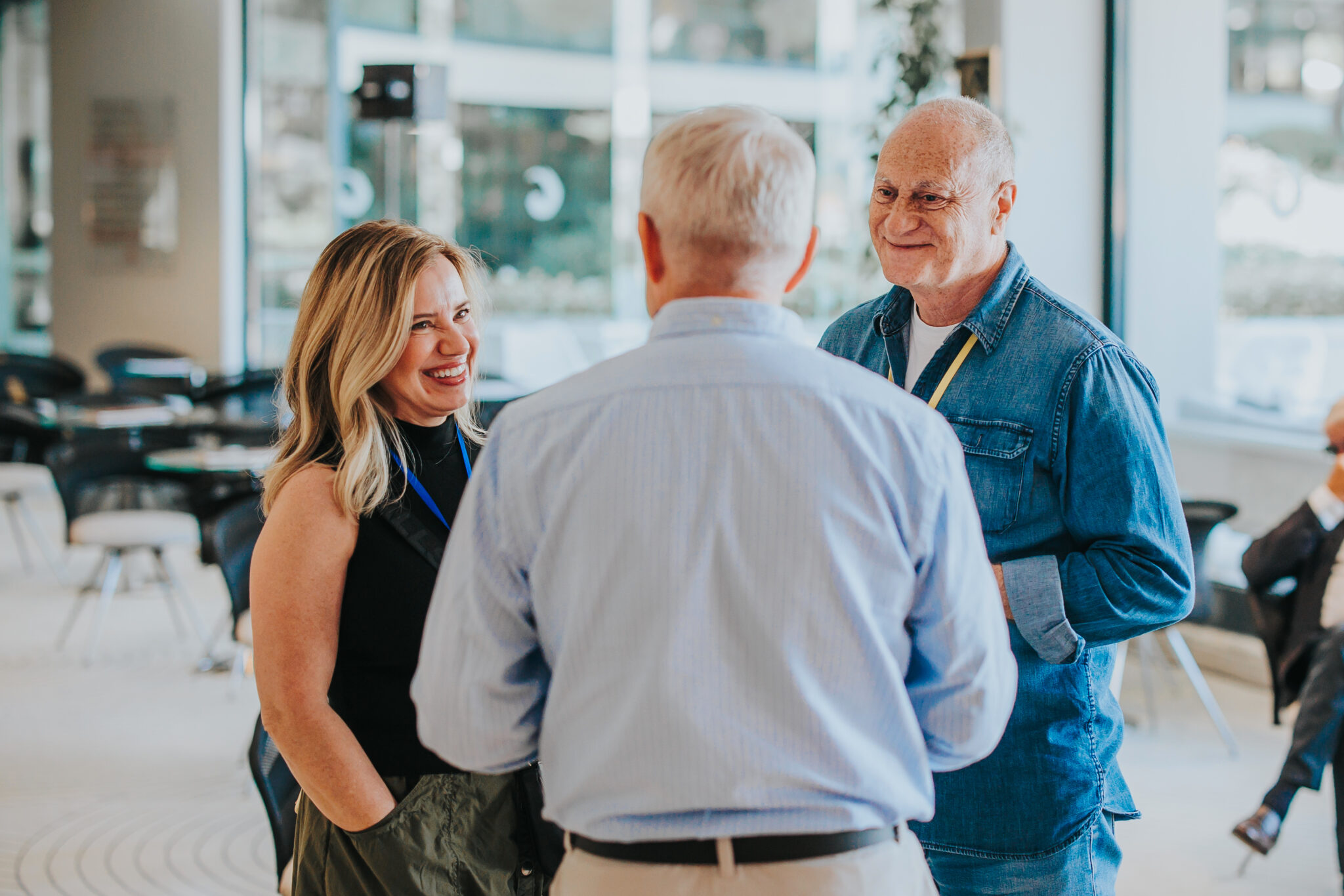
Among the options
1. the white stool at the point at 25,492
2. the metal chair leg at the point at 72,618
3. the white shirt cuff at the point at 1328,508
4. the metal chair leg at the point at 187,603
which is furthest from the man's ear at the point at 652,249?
the white stool at the point at 25,492

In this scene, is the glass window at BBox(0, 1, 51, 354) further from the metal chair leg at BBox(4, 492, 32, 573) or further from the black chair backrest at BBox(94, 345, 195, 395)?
the metal chair leg at BBox(4, 492, 32, 573)

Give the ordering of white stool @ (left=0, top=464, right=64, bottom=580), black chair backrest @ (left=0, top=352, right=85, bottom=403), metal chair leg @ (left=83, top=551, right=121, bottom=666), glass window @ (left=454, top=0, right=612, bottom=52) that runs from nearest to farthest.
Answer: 1. metal chair leg @ (left=83, top=551, right=121, bottom=666)
2. white stool @ (left=0, top=464, right=64, bottom=580)
3. black chair backrest @ (left=0, top=352, right=85, bottom=403)
4. glass window @ (left=454, top=0, right=612, bottom=52)

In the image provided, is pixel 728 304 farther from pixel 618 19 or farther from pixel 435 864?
pixel 618 19

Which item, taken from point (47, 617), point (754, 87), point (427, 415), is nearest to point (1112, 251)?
point (427, 415)

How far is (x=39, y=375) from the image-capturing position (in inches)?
367

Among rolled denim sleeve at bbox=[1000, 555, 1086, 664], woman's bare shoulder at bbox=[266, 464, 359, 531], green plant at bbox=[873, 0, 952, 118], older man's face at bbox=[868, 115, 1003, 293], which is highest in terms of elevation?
green plant at bbox=[873, 0, 952, 118]

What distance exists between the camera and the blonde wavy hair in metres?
1.62

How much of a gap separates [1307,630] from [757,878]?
2.82 metres

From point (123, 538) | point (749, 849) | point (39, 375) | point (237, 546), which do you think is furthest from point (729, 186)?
point (39, 375)

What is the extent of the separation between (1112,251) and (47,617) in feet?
18.0

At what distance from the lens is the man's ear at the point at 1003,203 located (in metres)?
1.74

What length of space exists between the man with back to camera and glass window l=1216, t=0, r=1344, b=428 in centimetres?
530

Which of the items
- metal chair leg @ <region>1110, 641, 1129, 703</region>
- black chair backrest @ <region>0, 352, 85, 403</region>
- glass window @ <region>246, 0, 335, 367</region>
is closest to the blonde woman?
metal chair leg @ <region>1110, 641, 1129, 703</region>

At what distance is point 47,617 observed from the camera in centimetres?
620
